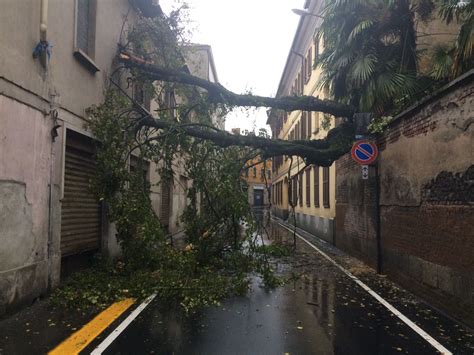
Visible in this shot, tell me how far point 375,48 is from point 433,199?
16.2ft

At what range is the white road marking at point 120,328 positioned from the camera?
4.49 metres

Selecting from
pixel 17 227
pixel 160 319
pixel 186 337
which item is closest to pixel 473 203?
pixel 186 337

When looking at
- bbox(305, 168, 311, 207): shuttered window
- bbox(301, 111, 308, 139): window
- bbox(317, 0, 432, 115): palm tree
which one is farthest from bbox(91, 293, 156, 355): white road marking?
bbox(301, 111, 308, 139): window

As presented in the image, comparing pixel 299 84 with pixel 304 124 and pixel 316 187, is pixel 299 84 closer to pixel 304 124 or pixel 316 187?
pixel 304 124

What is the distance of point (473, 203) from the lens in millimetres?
5496

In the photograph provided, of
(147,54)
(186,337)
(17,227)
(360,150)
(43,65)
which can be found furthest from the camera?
(147,54)

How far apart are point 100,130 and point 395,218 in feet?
19.3

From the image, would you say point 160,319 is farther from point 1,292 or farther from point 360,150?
point 360,150

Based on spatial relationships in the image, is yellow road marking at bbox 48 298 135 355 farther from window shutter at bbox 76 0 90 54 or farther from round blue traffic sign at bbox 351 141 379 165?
round blue traffic sign at bbox 351 141 379 165

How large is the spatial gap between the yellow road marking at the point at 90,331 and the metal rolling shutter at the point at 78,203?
2005 millimetres

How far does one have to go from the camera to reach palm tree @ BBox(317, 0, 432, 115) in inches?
380

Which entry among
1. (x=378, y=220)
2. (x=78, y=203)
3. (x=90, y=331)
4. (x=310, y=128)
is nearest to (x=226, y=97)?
(x=78, y=203)

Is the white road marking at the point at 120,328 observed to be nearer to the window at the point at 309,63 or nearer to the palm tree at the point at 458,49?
the palm tree at the point at 458,49

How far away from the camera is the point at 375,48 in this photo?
1031cm
